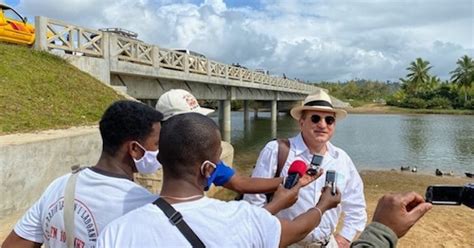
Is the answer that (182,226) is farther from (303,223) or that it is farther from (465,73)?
(465,73)

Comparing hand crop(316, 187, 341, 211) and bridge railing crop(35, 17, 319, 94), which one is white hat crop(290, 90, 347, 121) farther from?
bridge railing crop(35, 17, 319, 94)

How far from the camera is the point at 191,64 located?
19.0 metres

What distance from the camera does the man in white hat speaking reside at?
108 inches

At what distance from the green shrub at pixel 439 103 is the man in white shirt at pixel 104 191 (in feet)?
237

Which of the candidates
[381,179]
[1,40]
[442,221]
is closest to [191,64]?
[1,40]

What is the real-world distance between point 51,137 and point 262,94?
30466 mm

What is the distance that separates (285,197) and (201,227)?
0.73 metres

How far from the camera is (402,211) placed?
4.44 feet

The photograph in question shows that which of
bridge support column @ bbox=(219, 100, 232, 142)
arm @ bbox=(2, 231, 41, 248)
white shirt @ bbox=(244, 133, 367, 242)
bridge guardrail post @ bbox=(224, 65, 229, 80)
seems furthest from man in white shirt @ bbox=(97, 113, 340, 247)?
bridge support column @ bbox=(219, 100, 232, 142)

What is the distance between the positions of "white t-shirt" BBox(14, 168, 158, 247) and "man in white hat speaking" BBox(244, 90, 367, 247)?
3.66ft

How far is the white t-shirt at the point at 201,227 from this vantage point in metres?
1.37

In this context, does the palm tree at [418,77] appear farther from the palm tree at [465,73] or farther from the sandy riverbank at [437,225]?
the sandy riverbank at [437,225]

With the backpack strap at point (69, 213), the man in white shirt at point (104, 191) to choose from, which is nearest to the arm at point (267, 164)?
the man in white shirt at point (104, 191)

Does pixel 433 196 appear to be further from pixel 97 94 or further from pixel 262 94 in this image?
pixel 262 94
